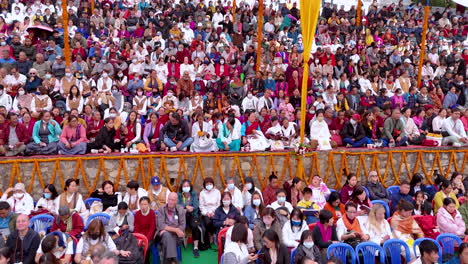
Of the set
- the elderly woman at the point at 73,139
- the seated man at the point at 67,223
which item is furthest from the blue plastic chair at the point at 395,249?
the elderly woman at the point at 73,139

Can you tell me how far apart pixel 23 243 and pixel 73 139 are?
136 inches

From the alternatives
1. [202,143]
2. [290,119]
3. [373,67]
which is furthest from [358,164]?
[373,67]

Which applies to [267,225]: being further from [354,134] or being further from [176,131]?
[354,134]

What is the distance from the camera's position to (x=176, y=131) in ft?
29.4

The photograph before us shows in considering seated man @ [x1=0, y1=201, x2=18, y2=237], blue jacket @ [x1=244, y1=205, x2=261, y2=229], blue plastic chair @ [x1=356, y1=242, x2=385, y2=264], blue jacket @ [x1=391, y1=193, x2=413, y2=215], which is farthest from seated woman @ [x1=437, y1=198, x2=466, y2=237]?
seated man @ [x1=0, y1=201, x2=18, y2=237]

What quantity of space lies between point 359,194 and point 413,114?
Result: 467 centimetres

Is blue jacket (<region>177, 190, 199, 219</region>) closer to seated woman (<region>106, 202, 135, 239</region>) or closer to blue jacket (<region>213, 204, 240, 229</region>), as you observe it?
blue jacket (<region>213, 204, 240, 229</region>)

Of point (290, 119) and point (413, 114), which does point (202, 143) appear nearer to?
point (290, 119)

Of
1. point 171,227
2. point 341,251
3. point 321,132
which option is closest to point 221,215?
point 171,227

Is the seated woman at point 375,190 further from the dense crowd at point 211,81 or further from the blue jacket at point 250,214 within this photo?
the blue jacket at point 250,214

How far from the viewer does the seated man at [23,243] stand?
5348 millimetres

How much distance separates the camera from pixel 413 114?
10.7m

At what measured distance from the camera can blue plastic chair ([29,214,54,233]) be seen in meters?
6.30

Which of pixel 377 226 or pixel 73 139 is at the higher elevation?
pixel 73 139
